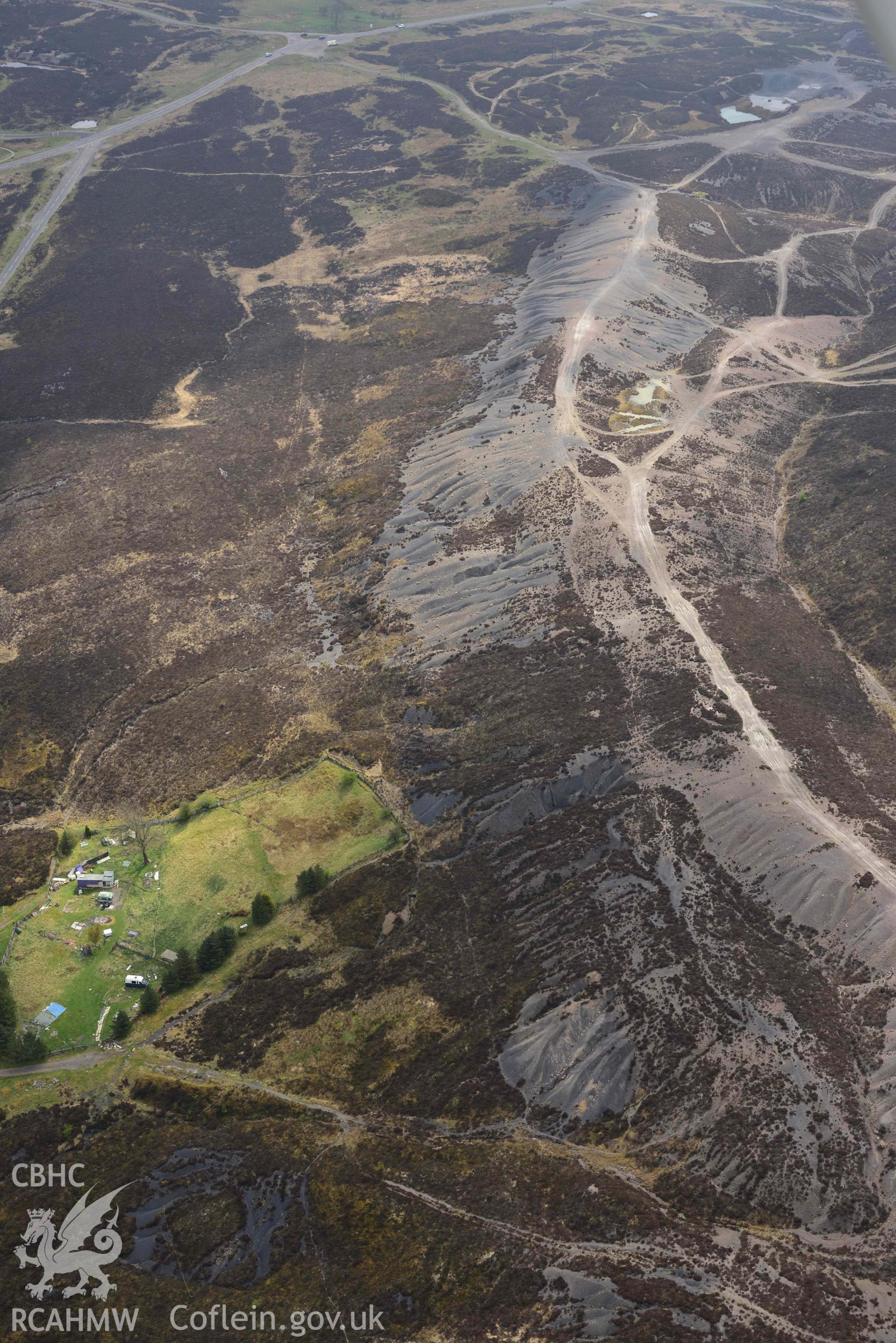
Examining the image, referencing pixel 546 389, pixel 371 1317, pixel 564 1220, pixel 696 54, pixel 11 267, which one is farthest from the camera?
pixel 696 54

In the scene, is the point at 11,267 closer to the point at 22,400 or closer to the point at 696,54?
the point at 22,400

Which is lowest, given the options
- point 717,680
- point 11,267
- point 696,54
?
point 717,680

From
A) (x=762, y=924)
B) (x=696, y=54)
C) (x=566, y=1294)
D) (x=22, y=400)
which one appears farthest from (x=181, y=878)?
(x=696, y=54)

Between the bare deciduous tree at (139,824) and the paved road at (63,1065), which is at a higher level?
the bare deciduous tree at (139,824)

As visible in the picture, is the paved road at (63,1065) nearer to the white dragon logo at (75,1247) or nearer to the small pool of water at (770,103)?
the white dragon logo at (75,1247)

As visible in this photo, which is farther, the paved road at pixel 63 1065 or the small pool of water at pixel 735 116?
the small pool of water at pixel 735 116

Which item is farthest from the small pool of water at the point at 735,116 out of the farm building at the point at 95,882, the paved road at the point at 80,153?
the farm building at the point at 95,882

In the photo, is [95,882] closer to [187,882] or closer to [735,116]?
[187,882]
